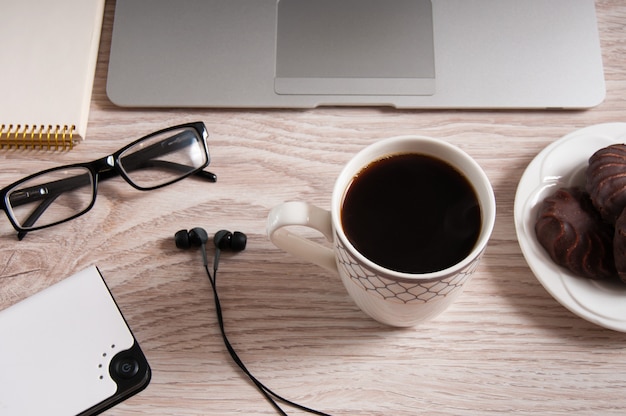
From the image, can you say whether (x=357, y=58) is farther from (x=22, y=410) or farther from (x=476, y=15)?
(x=22, y=410)

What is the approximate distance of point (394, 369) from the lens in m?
0.61

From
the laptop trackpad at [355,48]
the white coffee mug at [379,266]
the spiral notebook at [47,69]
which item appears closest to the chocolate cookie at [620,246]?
the white coffee mug at [379,266]

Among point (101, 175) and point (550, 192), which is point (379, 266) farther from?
point (101, 175)

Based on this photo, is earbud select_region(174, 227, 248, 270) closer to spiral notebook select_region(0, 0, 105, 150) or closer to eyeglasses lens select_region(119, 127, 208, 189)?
eyeglasses lens select_region(119, 127, 208, 189)

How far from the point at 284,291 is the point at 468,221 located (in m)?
0.23

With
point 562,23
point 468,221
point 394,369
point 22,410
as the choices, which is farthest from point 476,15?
point 22,410

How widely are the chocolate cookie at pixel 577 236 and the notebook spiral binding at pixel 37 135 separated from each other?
1.88 ft

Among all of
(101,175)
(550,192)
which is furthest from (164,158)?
(550,192)

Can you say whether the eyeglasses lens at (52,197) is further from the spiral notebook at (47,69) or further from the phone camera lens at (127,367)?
the phone camera lens at (127,367)

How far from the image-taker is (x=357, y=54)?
75cm

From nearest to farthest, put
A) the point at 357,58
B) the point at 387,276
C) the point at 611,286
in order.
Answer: the point at 387,276, the point at 611,286, the point at 357,58

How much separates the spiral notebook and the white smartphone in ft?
0.70

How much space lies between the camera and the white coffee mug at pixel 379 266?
486mm

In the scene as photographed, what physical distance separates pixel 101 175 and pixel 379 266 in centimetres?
40
